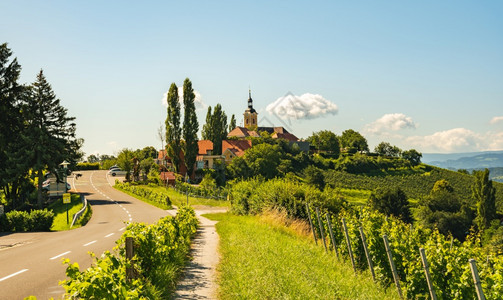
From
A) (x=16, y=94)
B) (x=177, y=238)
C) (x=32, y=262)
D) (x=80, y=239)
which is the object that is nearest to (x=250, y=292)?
(x=177, y=238)

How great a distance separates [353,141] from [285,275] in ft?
422

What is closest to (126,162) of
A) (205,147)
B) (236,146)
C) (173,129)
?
(173,129)

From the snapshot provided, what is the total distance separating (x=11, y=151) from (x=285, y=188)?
33569mm

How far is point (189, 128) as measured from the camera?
6750cm

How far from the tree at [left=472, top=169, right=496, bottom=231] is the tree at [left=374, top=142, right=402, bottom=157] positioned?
56.4m

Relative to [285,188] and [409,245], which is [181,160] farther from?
[409,245]

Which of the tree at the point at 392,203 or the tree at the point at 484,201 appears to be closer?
the tree at the point at 392,203

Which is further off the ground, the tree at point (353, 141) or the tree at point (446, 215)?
the tree at point (353, 141)

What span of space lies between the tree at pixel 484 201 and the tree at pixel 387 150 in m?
56.4

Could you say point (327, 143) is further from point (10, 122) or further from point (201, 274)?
point (201, 274)

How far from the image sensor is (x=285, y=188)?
23.1 metres

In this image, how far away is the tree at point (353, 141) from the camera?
5155 inches

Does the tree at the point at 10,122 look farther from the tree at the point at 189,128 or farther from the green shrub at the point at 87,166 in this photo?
the green shrub at the point at 87,166

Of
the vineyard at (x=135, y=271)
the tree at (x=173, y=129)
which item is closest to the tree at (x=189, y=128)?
the tree at (x=173, y=129)
